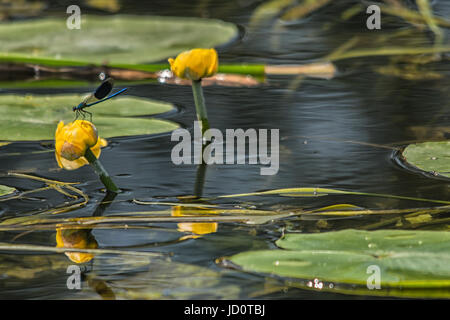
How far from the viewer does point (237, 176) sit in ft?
5.65

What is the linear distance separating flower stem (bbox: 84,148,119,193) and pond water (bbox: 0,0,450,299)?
0.03 metres

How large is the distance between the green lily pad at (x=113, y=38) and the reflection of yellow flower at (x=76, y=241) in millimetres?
1682

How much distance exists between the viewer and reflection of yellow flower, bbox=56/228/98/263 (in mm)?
1284

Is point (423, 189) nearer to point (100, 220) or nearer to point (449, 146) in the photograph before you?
point (449, 146)

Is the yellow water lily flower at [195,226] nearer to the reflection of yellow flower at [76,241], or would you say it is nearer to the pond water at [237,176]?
the pond water at [237,176]

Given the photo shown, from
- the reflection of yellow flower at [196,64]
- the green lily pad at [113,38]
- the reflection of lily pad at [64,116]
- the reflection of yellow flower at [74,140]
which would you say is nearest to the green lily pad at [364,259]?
the reflection of yellow flower at [74,140]

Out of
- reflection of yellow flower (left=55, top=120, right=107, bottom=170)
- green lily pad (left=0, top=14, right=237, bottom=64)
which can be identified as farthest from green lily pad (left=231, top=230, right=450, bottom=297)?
green lily pad (left=0, top=14, right=237, bottom=64)

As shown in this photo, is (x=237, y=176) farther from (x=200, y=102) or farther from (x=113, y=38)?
(x=113, y=38)

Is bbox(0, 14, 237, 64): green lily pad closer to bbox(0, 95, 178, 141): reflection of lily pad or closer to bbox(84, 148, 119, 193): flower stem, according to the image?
bbox(0, 95, 178, 141): reflection of lily pad

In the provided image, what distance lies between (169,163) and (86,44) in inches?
64.8

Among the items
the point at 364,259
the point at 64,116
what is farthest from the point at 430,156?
the point at 64,116

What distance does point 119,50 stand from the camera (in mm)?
3254

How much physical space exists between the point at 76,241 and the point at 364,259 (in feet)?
1.58
